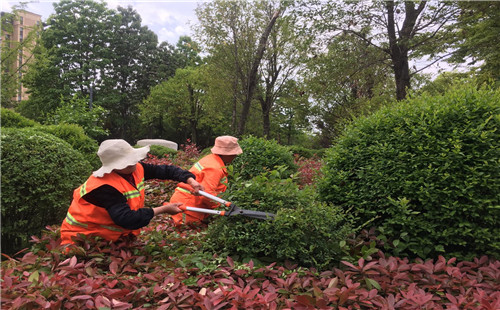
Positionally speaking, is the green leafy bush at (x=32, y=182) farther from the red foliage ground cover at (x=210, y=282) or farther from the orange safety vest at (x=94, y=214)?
the orange safety vest at (x=94, y=214)

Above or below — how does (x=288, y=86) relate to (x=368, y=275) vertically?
above

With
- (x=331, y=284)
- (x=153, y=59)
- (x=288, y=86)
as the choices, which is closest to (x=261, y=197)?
(x=331, y=284)

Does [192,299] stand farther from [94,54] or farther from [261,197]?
[94,54]

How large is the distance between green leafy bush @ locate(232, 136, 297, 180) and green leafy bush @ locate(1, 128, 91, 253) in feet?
7.88

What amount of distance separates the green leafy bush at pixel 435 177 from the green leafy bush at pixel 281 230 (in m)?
0.54

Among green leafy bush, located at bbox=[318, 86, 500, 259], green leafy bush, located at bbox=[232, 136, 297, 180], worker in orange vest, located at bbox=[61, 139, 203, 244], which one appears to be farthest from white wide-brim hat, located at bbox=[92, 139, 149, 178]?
green leafy bush, located at bbox=[232, 136, 297, 180]

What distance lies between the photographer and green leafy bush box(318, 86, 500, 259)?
2.88 meters

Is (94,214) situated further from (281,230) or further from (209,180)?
(281,230)

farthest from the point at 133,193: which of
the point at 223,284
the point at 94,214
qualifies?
the point at 223,284

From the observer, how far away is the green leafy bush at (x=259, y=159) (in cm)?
527

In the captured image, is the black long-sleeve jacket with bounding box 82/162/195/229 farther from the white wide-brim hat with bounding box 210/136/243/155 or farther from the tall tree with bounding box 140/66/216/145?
the tall tree with bounding box 140/66/216/145

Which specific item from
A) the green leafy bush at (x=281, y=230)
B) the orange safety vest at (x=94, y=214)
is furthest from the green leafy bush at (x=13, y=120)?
the green leafy bush at (x=281, y=230)

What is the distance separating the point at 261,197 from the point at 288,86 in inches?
722

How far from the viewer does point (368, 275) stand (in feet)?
8.16
